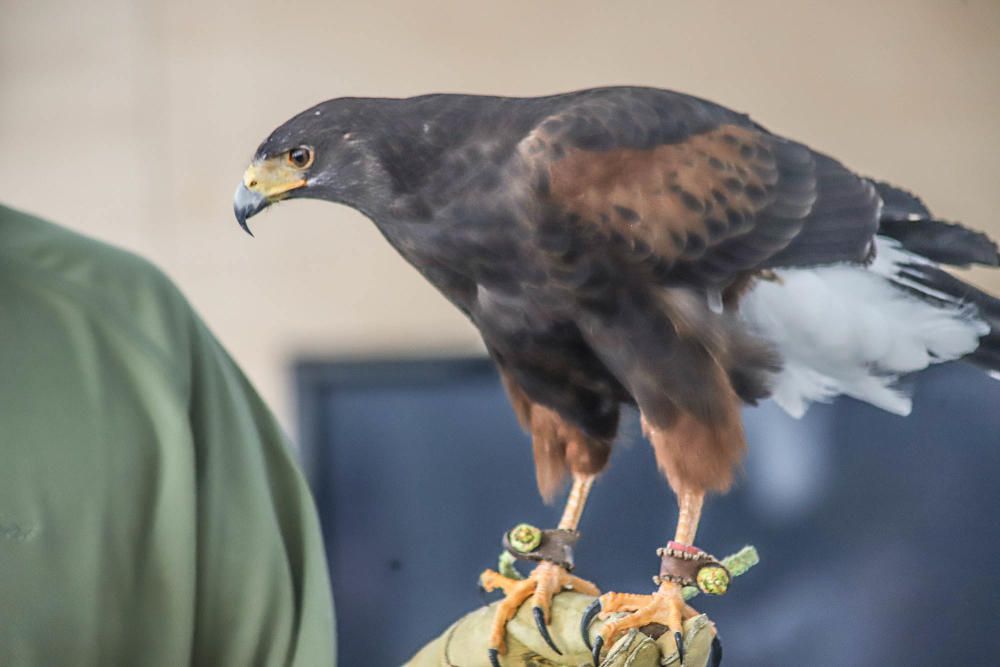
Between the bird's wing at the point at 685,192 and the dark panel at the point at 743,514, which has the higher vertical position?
the bird's wing at the point at 685,192

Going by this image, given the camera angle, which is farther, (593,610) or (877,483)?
(877,483)

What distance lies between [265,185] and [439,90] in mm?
538

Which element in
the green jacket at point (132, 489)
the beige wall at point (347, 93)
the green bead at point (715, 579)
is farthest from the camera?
the beige wall at point (347, 93)

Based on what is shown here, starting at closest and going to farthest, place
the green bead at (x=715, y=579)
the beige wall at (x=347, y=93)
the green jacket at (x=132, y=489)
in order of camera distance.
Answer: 1. the green bead at (x=715, y=579)
2. the green jacket at (x=132, y=489)
3. the beige wall at (x=347, y=93)

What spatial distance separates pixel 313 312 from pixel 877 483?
708 mm

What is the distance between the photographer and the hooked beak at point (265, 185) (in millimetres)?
525

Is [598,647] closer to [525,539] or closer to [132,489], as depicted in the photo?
[525,539]

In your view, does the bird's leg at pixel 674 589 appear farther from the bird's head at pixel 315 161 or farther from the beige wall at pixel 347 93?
the beige wall at pixel 347 93

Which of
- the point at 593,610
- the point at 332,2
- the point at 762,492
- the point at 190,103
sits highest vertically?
Answer: the point at 332,2

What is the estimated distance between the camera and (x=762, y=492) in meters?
1.05

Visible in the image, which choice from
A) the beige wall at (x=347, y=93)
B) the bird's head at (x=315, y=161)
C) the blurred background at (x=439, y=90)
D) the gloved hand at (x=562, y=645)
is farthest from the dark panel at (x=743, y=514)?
the bird's head at (x=315, y=161)

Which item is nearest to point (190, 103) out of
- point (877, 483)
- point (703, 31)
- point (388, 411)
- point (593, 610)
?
point (388, 411)

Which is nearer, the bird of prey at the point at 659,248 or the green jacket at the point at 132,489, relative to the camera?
the bird of prey at the point at 659,248

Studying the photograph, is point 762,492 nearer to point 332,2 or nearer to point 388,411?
point 388,411
